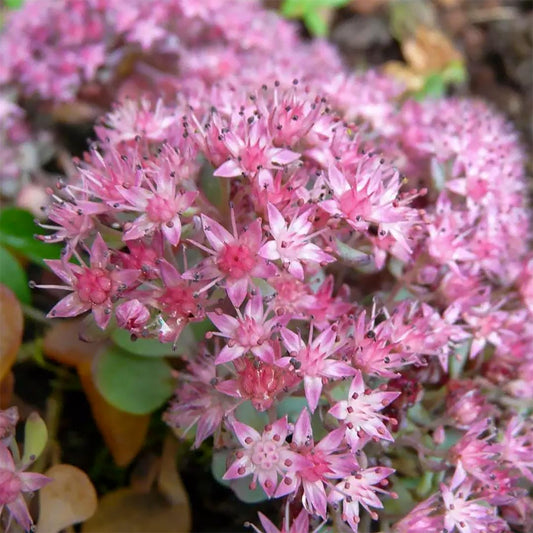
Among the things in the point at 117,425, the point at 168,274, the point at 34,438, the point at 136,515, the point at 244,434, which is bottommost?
the point at 136,515

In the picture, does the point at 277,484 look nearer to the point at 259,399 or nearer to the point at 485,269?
the point at 259,399

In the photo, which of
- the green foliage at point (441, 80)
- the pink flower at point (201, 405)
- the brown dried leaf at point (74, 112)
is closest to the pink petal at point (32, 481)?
the pink flower at point (201, 405)

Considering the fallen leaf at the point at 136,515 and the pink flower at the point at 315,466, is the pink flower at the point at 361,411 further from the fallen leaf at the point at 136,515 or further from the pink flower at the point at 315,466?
the fallen leaf at the point at 136,515

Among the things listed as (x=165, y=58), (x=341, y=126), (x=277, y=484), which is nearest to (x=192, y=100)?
(x=341, y=126)

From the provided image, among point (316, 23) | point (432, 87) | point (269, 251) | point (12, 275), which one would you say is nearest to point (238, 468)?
point (269, 251)

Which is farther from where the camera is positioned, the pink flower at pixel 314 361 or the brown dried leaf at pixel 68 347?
the brown dried leaf at pixel 68 347

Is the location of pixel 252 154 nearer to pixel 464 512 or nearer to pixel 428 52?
pixel 464 512
